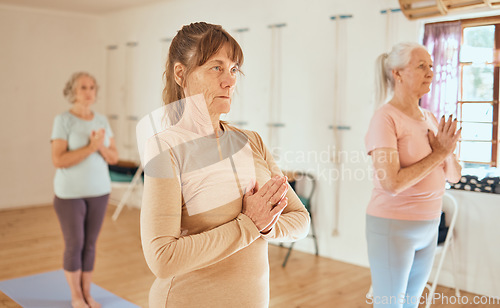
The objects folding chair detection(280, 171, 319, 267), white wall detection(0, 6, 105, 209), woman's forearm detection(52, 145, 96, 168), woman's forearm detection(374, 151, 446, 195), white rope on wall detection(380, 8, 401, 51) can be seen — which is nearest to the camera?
woman's forearm detection(374, 151, 446, 195)

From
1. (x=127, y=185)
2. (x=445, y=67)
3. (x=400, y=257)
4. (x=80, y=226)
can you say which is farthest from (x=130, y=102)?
(x=400, y=257)

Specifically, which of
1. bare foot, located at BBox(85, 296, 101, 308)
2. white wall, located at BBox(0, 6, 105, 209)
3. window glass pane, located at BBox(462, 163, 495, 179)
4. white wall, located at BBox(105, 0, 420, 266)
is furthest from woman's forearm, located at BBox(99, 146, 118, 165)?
white wall, located at BBox(0, 6, 105, 209)

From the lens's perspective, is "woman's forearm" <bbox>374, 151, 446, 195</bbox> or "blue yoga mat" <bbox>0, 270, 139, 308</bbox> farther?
"blue yoga mat" <bbox>0, 270, 139, 308</bbox>

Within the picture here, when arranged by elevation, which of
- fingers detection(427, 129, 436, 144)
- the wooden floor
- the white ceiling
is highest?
the white ceiling

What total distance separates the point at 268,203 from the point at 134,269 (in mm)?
3211

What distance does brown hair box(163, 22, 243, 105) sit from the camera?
1.22 metres

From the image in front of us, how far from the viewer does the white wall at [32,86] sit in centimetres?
646

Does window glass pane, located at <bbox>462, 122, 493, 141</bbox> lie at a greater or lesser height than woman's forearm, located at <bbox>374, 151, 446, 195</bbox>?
greater

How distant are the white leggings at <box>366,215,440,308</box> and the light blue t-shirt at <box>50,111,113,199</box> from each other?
6.13ft

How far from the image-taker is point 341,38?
4340 millimetres

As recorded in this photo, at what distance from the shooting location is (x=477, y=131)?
3746 millimetres

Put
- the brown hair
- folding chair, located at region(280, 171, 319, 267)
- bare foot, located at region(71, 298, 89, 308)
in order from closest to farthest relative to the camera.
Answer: the brown hair
bare foot, located at region(71, 298, 89, 308)
folding chair, located at region(280, 171, 319, 267)

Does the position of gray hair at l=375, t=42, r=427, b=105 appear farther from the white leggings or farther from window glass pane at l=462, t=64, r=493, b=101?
window glass pane at l=462, t=64, r=493, b=101

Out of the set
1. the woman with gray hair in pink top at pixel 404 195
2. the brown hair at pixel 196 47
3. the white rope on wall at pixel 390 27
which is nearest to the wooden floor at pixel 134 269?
the woman with gray hair in pink top at pixel 404 195
